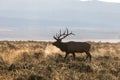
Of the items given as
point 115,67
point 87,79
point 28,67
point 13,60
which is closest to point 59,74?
point 87,79

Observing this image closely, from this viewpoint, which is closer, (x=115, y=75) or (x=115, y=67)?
(x=115, y=75)

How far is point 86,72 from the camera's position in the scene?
20859 mm

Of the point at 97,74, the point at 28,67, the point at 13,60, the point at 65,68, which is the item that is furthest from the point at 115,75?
the point at 13,60

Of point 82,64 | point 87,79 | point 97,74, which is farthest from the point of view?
point 82,64

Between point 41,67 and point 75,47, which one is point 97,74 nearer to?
point 41,67

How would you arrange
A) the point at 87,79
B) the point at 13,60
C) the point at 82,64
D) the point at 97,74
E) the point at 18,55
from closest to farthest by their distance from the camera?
the point at 87,79 → the point at 97,74 → the point at 82,64 → the point at 13,60 → the point at 18,55

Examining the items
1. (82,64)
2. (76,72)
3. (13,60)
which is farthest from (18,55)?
(76,72)

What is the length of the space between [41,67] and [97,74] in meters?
2.46

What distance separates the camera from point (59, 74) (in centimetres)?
1897

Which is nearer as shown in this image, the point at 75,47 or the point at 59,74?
the point at 59,74

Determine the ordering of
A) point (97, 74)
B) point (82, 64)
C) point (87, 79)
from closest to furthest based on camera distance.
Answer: point (87, 79)
point (97, 74)
point (82, 64)

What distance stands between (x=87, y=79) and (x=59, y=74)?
3.57 feet

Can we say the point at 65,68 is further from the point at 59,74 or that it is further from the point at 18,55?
the point at 18,55

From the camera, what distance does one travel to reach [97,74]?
2020cm
